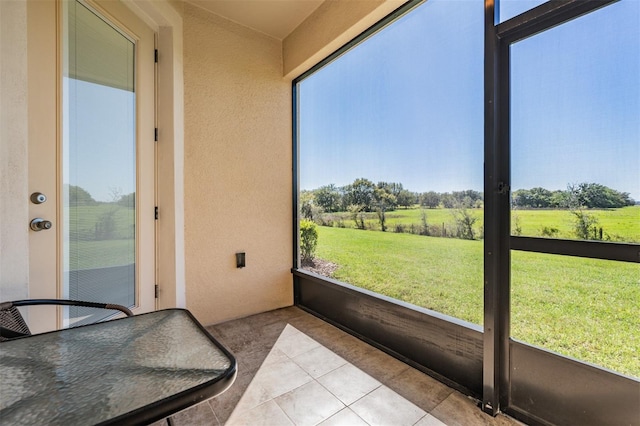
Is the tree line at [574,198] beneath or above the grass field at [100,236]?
above

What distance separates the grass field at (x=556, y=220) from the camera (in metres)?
1.19

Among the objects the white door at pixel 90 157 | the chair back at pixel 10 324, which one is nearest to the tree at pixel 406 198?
the white door at pixel 90 157

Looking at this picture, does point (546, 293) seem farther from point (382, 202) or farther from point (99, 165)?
point (99, 165)

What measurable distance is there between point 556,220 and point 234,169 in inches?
97.2

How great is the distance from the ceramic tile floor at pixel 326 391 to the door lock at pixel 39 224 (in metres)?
1.20

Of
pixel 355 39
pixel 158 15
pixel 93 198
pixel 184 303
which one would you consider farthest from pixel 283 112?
pixel 184 303

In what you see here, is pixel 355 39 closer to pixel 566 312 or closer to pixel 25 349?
pixel 566 312

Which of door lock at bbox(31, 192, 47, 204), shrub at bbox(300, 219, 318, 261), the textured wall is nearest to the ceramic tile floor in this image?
the textured wall

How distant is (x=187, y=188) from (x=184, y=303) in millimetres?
1007

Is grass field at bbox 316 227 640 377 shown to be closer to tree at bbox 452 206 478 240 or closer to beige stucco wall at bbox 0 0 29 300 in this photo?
tree at bbox 452 206 478 240

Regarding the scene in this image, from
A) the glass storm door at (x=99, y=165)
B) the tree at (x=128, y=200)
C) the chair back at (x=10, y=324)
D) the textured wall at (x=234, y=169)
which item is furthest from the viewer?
the textured wall at (x=234, y=169)

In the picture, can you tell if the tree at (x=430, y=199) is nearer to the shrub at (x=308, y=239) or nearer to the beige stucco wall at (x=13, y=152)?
the shrub at (x=308, y=239)

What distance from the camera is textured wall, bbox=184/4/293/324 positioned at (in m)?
2.52

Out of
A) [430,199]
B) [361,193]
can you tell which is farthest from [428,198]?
[361,193]
